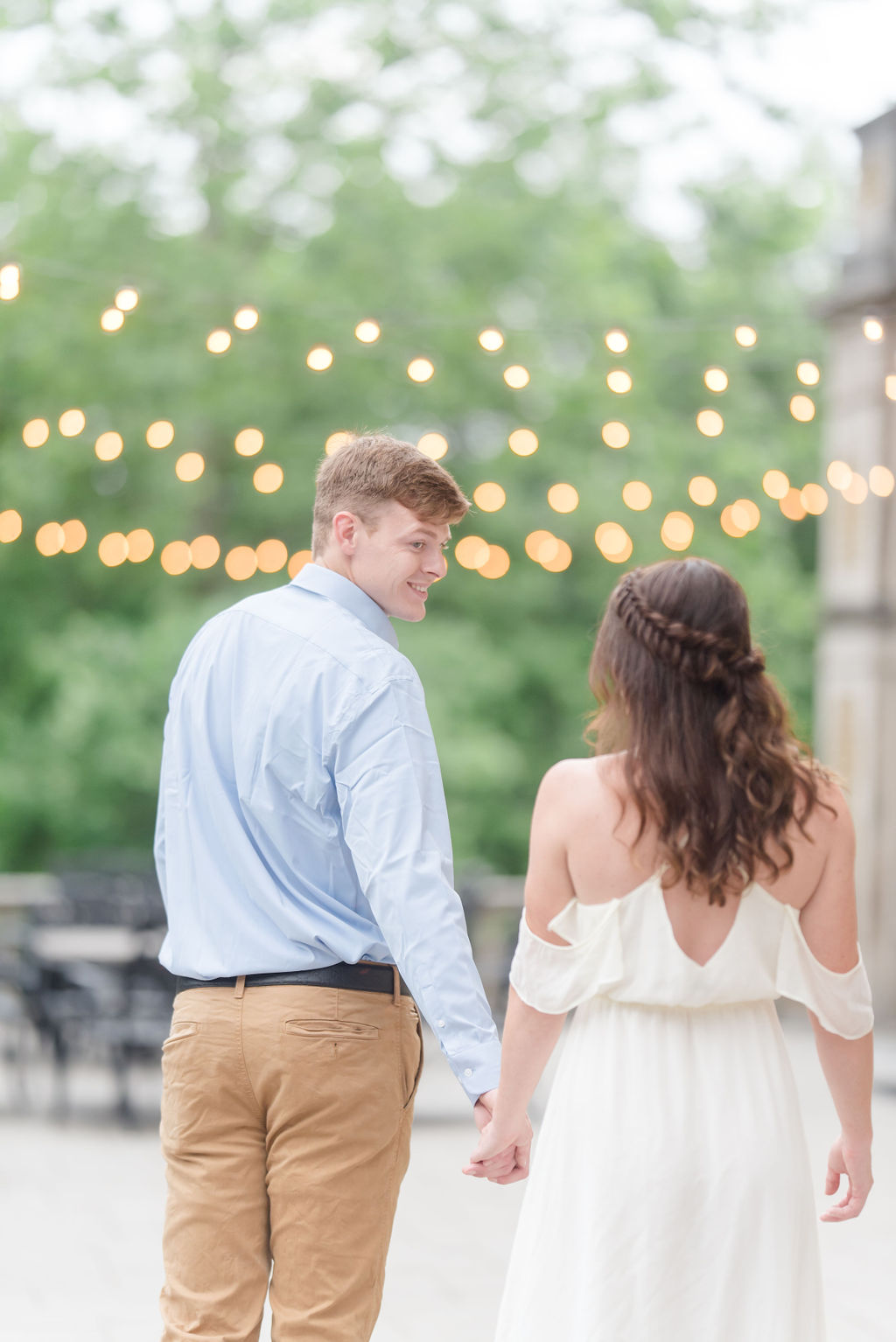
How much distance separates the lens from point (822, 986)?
2371mm

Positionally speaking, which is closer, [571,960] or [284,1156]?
[571,960]

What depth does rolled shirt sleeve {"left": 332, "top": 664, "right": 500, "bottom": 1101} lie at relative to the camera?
246 centimetres

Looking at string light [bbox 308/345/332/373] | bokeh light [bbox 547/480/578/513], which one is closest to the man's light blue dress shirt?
string light [bbox 308/345/332/373]

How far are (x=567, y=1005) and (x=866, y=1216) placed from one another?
4483 millimetres

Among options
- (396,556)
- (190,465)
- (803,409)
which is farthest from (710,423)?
(396,556)

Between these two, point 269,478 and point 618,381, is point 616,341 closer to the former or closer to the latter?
point 618,381

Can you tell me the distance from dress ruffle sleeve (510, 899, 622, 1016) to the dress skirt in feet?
0.26

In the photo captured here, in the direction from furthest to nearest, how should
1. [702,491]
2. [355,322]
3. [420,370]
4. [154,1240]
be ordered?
[355,322], [702,491], [420,370], [154,1240]

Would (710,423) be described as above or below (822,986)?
above

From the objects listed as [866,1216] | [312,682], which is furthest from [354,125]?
[312,682]

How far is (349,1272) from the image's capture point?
253 cm

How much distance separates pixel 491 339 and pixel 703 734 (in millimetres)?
4787

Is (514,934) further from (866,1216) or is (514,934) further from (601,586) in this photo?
(601,586)

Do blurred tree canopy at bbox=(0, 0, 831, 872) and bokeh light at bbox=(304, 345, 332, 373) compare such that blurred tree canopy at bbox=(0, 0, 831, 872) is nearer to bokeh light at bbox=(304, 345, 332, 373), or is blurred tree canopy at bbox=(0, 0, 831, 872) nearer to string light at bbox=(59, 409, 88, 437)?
string light at bbox=(59, 409, 88, 437)
